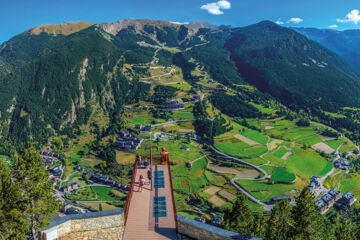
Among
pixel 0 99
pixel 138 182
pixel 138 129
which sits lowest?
pixel 138 129

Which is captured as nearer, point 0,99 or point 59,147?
point 59,147

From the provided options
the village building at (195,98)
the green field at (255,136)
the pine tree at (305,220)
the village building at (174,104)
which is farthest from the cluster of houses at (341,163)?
the pine tree at (305,220)

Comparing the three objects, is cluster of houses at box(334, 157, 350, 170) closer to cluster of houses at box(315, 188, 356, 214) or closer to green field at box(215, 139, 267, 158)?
cluster of houses at box(315, 188, 356, 214)

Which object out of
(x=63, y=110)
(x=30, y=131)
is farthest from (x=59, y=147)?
(x=63, y=110)

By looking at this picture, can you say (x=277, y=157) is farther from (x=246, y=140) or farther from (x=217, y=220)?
(x=217, y=220)

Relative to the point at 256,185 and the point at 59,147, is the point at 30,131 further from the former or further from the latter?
the point at 256,185
